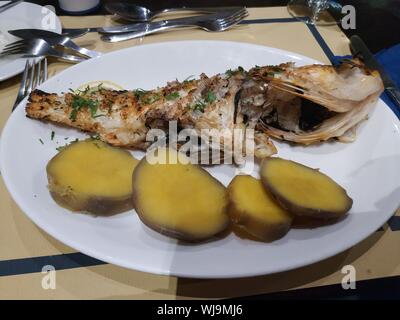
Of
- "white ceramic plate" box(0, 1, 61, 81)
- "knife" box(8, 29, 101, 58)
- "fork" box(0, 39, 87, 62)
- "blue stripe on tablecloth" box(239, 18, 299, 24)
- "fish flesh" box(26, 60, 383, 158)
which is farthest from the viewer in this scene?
"blue stripe on tablecloth" box(239, 18, 299, 24)

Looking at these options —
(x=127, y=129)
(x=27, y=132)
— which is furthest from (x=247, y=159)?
(x=27, y=132)

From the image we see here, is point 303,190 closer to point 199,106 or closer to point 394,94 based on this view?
point 199,106

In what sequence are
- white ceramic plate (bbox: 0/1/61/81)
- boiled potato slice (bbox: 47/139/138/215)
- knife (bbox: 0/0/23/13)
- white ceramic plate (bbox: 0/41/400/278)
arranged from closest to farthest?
white ceramic plate (bbox: 0/41/400/278), boiled potato slice (bbox: 47/139/138/215), white ceramic plate (bbox: 0/1/61/81), knife (bbox: 0/0/23/13)

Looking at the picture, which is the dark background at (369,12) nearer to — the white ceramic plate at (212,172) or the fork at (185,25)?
the fork at (185,25)

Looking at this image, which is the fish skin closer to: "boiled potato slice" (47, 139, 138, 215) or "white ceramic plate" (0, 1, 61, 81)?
"boiled potato slice" (47, 139, 138, 215)

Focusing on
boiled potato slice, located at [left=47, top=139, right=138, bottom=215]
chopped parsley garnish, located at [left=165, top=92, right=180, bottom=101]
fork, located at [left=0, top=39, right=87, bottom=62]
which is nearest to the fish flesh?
chopped parsley garnish, located at [left=165, top=92, right=180, bottom=101]

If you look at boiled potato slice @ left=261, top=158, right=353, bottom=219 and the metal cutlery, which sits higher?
boiled potato slice @ left=261, top=158, right=353, bottom=219

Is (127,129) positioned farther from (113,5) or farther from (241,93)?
(113,5)

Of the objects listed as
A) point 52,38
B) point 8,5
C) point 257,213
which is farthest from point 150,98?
point 8,5
